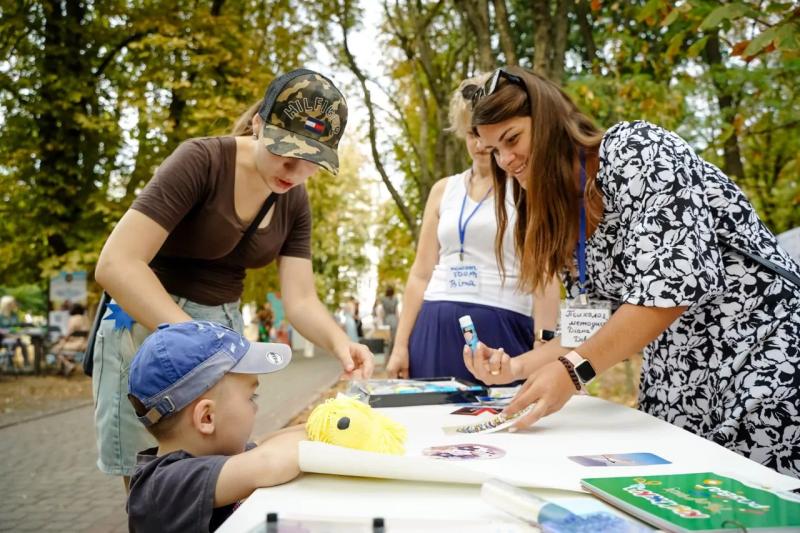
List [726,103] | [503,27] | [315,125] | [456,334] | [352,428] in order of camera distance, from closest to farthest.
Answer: [352,428] < [315,125] < [456,334] < [503,27] < [726,103]

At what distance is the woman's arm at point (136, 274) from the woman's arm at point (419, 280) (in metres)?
1.31

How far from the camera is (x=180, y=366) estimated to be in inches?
58.8

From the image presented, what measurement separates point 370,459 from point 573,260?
106cm

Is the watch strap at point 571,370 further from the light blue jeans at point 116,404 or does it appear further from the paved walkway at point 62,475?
the paved walkway at point 62,475

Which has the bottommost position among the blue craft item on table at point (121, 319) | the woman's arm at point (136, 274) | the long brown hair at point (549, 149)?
the blue craft item on table at point (121, 319)

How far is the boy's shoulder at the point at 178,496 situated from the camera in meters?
1.31

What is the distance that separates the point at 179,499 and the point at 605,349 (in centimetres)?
97

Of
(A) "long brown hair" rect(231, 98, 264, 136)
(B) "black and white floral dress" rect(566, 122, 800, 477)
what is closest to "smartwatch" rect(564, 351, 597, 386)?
(B) "black and white floral dress" rect(566, 122, 800, 477)

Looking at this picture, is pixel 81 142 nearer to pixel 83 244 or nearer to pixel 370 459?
pixel 83 244

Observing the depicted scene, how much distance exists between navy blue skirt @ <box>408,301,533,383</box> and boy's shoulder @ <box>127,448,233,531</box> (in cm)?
156

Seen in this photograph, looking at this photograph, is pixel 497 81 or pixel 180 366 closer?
pixel 180 366

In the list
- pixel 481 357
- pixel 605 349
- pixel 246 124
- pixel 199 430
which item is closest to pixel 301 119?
pixel 246 124

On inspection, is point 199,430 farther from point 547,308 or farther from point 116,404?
point 547,308

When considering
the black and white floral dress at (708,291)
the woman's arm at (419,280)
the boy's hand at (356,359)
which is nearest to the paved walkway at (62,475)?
the woman's arm at (419,280)
